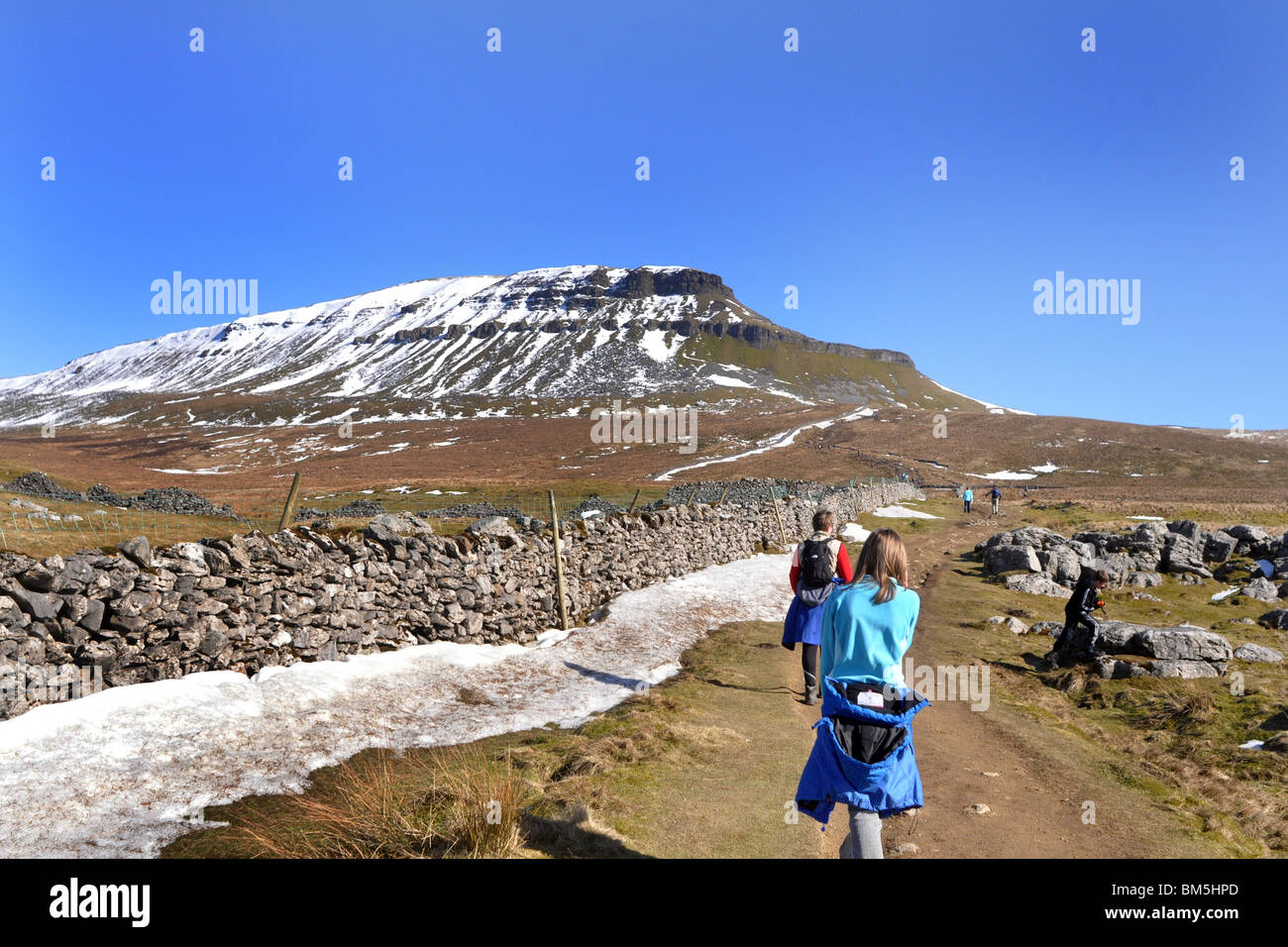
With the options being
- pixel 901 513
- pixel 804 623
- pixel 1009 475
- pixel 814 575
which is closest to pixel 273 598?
pixel 804 623

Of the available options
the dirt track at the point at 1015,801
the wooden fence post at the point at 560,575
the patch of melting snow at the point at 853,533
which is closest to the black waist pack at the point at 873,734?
the dirt track at the point at 1015,801

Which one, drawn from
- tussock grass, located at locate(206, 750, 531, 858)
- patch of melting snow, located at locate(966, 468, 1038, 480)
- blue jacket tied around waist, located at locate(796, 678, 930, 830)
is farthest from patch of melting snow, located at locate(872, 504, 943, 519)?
blue jacket tied around waist, located at locate(796, 678, 930, 830)

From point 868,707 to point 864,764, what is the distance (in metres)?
0.32

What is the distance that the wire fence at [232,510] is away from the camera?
10.8 m

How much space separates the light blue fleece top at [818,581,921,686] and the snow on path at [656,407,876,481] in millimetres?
69503

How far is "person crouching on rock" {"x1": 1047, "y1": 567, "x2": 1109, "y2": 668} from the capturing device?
11641mm

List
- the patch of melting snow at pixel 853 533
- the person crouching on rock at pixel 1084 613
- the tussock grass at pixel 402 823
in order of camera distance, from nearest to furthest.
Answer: the tussock grass at pixel 402 823, the person crouching on rock at pixel 1084 613, the patch of melting snow at pixel 853 533

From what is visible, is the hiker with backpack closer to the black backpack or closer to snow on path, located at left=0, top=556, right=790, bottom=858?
the black backpack

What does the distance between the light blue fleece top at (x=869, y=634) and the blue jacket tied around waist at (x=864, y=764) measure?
0.09m

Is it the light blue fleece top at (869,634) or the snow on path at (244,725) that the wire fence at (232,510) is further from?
the light blue fleece top at (869,634)

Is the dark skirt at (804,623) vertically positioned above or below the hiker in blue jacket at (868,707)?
below

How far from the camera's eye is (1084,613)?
1199 cm

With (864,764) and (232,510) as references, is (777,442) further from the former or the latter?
(864,764)
